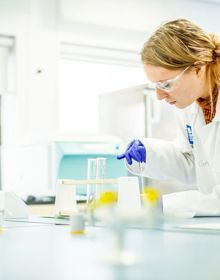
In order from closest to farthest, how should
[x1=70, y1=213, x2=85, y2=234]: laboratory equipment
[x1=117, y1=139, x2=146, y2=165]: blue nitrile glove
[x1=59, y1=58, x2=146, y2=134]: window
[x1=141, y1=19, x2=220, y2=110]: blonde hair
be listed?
[x1=70, y1=213, x2=85, y2=234]: laboratory equipment → [x1=141, y1=19, x2=220, y2=110]: blonde hair → [x1=117, y1=139, x2=146, y2=165]: blue nitrile glove → [x1=59, y1=58, x2=146, y2=134]: window

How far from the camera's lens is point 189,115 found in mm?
1908

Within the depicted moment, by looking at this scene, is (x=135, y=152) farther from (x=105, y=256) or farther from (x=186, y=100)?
(x=105, y=256)

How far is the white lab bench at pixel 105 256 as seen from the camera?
1.53 ft

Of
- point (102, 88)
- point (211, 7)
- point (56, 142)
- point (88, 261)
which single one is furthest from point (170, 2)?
point (88, 261)

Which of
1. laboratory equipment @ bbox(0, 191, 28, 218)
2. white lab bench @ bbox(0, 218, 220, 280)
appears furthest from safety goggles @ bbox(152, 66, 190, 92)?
white lab bench @ bbox(0, 218, 220, 280)

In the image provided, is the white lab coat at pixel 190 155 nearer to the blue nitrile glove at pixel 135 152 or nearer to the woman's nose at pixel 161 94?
the blue nitrile glove at pixel 135 152

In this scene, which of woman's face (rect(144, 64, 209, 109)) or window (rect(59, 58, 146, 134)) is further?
window (rect(59, 58, 146, 134))

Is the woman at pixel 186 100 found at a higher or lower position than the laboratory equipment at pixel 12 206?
higher

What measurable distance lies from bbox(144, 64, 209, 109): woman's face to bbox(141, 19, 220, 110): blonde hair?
0.02m

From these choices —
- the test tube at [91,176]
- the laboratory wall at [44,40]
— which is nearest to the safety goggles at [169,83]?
the test tube at [91,176]

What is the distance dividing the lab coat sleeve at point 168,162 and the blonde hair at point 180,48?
36 cm

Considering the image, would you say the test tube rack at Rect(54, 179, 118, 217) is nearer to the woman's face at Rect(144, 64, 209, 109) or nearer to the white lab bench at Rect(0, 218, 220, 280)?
the woman's face at Rect(144, 64, 209, 109)

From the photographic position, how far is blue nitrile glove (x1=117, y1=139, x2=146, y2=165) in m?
1.75

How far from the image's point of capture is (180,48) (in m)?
1.63
